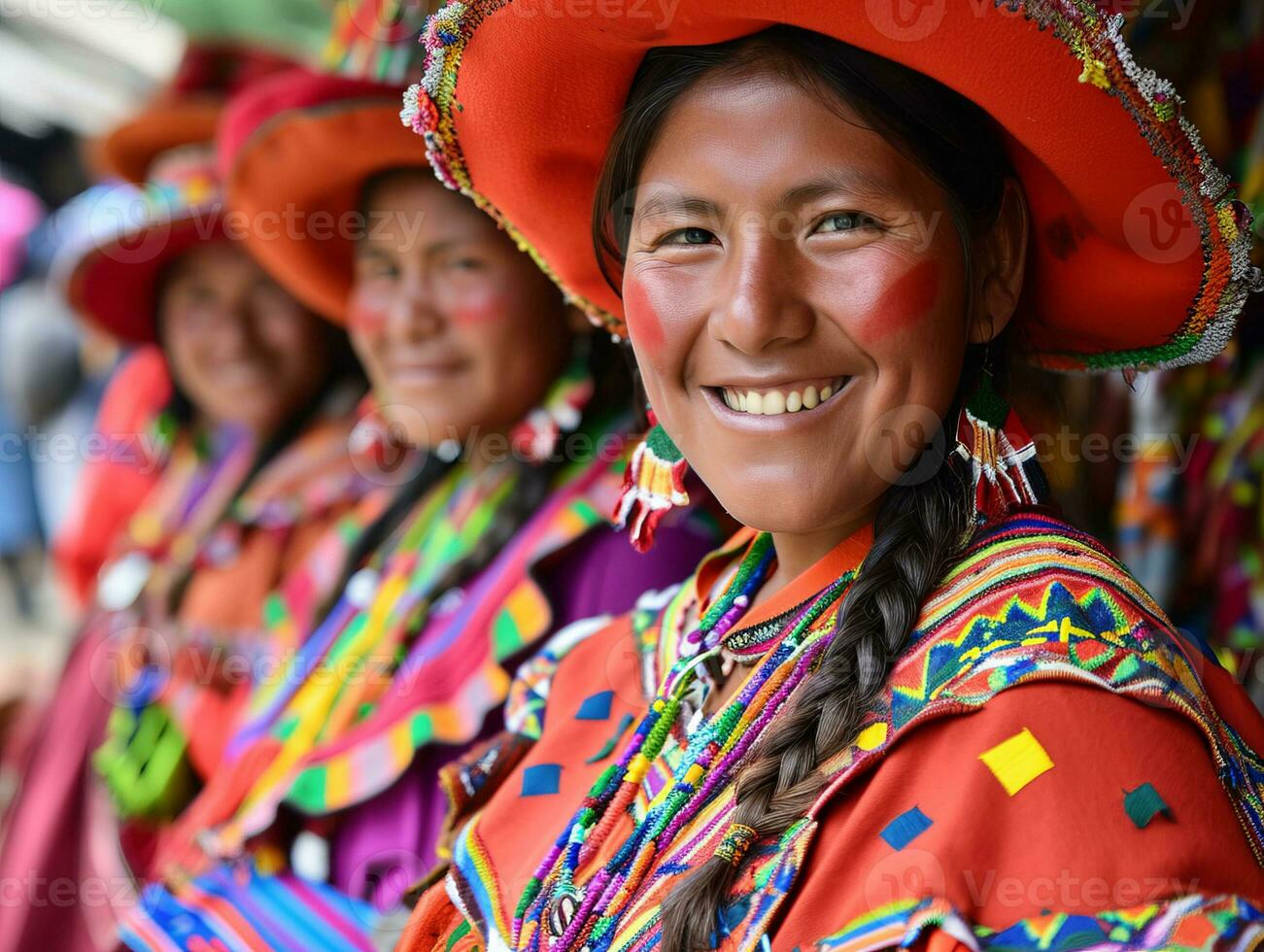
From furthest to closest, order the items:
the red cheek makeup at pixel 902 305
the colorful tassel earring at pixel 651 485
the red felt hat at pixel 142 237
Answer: the red felt hat at pixel 142 237 → the colorful tassel earring at pixel 651 485 → the red cheek makeup at pixel 902 305

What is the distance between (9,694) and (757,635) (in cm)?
329

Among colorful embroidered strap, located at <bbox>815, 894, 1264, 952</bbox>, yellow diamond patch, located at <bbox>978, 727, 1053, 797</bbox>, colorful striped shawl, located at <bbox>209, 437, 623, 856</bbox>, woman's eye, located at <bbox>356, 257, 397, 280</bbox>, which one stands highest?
woman's eye, located at <bbox>356, 257, 397, 280</bbox>

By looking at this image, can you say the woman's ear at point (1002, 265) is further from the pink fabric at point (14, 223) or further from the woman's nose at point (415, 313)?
the pink fabric at point (14, 223)

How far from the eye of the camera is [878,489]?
1.40m

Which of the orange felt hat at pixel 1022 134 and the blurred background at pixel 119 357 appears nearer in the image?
the orange felt hat at pixel 1022 134

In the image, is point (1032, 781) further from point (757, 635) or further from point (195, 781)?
point (195, 781)

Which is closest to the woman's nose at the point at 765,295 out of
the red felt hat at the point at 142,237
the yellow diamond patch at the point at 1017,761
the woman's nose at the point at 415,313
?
the yellow diamond patch at the point at 1017,761

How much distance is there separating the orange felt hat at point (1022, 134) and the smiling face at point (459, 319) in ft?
2.33

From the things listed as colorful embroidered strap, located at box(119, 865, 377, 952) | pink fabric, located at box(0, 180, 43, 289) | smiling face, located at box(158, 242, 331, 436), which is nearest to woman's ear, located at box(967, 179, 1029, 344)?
colorful embroidered strap, located at box(119, 865, 377, 952)

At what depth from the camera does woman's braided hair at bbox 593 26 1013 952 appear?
1228mm

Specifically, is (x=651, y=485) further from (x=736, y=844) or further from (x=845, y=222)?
(x=736, y=844)

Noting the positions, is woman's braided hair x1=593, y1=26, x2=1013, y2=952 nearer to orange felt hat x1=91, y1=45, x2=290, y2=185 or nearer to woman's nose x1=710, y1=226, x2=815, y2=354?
woman's nose x1=710, y1=226, x2=815, y2=354

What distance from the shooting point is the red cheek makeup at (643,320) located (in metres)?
1.45

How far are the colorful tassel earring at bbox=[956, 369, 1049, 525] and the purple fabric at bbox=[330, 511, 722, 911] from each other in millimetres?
961
